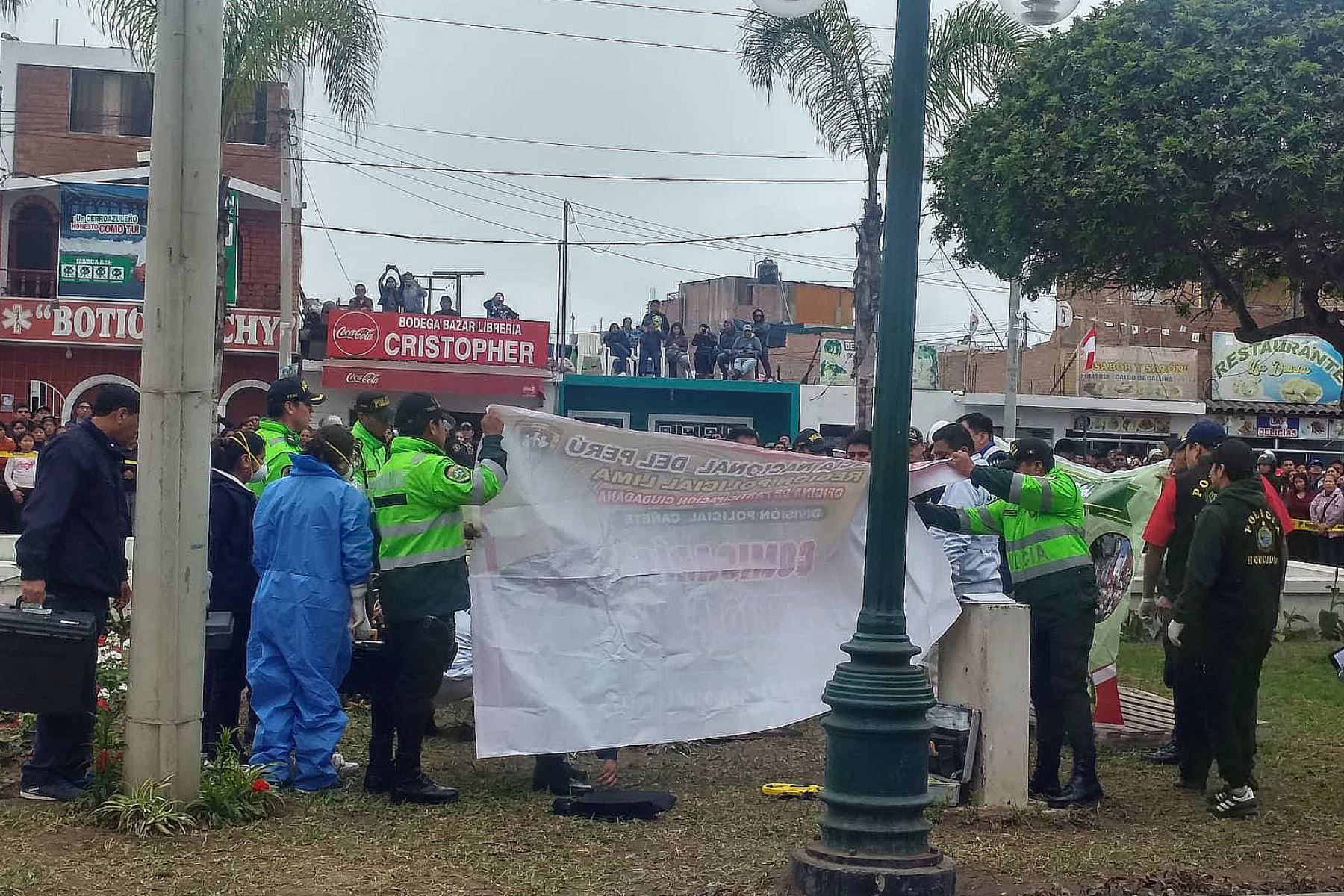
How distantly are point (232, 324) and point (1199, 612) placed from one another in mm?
26144

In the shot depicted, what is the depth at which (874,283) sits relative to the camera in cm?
2327

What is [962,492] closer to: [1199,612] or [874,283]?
[1199,612]

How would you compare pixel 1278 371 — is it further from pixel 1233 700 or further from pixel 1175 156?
pixel 1233 700

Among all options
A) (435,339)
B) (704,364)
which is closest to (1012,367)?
(704,364)

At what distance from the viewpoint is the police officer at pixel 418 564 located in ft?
23.1

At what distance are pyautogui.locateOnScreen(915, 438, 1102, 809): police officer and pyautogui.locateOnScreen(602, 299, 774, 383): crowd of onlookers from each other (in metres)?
24.9

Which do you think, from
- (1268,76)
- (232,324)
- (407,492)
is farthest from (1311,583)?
(232,324)

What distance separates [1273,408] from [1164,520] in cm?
3027

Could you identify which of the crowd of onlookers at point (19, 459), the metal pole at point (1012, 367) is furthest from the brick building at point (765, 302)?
the crowd of onlookers at point (19, 459)

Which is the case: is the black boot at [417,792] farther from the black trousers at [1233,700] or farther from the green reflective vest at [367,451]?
the black trousers at [1233,700]

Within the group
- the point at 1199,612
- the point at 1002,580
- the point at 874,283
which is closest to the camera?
the point at 1199,612

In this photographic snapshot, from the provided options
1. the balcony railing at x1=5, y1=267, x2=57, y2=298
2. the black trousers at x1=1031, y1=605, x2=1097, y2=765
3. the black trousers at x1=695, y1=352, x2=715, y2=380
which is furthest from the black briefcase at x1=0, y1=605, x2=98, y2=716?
the balcony railing at x1=5, y1=267, x2=57, y2=298

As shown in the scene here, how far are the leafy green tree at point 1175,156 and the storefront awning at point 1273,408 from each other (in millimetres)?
24055

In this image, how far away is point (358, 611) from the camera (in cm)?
725
